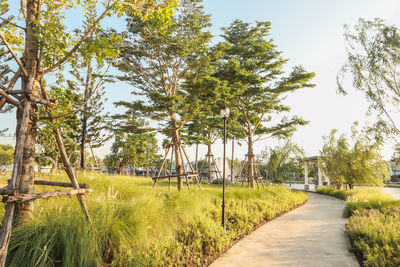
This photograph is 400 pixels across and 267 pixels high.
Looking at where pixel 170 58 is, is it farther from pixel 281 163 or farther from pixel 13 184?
pixel 281 163

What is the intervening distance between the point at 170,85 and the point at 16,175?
34.6ft

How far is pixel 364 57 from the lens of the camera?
1188cm

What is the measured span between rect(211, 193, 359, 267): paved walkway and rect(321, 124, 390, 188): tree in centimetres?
1380

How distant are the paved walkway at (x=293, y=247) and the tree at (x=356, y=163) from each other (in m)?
13.8

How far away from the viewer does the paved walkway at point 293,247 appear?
502cm

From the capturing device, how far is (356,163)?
1962 centimetres

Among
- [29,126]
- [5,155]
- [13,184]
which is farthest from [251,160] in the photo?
[5,155]

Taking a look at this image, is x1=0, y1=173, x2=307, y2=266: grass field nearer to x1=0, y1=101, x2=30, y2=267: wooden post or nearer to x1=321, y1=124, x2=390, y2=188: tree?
x1=0, y1=101, x2=30, y2=267: wooden post

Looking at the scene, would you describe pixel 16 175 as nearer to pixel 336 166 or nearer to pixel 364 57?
pixel 364 57

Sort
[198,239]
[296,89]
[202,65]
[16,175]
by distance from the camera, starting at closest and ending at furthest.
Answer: [16,175] < [198,239] < [202,65] < [296,89]

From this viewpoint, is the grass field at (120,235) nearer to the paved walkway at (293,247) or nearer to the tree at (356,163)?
the paved walkway at (293,247)

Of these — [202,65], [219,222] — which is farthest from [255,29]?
[219,222]

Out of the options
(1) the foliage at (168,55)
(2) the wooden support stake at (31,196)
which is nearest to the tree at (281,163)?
(1) the foliage at (168,55)

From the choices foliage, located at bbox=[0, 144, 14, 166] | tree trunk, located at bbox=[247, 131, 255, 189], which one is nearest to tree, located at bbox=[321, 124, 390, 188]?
tree trunk, located at bbox=[247, 131, 255, 189]
